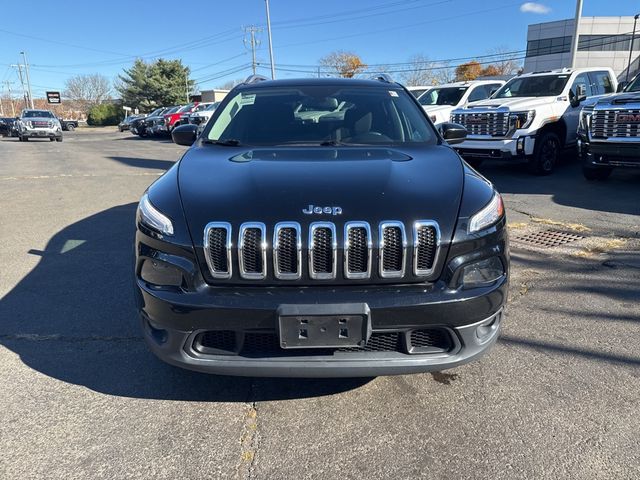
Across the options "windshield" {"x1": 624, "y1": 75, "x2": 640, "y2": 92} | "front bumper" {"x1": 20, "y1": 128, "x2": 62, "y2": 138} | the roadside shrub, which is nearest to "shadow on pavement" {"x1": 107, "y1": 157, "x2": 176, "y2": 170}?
"windshield" {"x1": 624, "y1": 75, "x2": 640, "y2": 92}

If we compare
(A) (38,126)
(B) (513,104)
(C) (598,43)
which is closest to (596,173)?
(B) (513,104)

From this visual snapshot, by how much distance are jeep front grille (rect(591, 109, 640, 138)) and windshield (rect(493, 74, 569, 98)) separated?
2377 mm

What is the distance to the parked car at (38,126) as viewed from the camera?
2581 centimetres

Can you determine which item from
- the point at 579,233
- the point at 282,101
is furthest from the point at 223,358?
the point at 579,233

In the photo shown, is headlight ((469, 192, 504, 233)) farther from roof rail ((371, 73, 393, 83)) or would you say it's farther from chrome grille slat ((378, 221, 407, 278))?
roof rail ((371, 73, 393, 83))

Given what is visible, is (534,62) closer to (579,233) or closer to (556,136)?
(556,136)

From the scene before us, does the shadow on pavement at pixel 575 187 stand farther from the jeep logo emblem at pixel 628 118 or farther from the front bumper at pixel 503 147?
the jeep logo emblem at pixel 628 118

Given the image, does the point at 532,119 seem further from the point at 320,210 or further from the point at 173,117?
the point at 173,117

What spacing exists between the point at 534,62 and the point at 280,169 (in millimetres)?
66394

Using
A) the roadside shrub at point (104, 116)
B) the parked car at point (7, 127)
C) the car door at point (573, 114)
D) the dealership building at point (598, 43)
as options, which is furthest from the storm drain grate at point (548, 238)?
the roadside shrub at point (104, 116)

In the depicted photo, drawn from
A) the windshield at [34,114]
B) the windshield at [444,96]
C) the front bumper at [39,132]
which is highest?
the windshield at [444,96]

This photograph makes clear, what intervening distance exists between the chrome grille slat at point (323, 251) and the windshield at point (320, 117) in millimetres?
1342

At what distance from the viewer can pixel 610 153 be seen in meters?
7.34

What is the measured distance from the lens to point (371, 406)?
2551 mm
